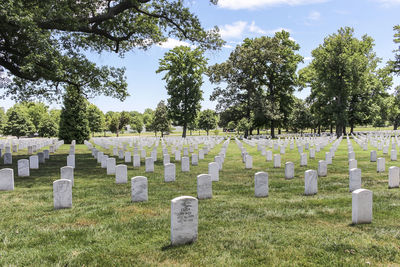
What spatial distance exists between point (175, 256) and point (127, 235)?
3.74 feet

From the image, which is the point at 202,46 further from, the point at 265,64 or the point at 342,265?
the point at 265,64

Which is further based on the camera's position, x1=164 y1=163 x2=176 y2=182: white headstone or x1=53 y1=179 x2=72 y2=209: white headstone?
x1=164 y1=163 x2=176 y2=182: white headstone

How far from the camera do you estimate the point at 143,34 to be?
18859 millimetres

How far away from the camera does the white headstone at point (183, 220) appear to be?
4.41 meters

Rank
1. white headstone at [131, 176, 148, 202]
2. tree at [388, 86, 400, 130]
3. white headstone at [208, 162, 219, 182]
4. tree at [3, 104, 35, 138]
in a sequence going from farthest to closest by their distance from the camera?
tree at [3, 104, 35, 138]
tree at [388, 86, 400, 130]
white headstone at [208, 162, 219, 182]
white headstone at [131, 176, 148, 202]

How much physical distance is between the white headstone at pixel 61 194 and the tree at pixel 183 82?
4276 centimetres

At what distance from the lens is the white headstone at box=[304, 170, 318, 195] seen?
25.0ft

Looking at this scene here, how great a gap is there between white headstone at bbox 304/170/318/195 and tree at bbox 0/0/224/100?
38.6 feet

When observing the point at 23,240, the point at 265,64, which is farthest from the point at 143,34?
the point at 265,64

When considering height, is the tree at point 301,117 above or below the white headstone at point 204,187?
above

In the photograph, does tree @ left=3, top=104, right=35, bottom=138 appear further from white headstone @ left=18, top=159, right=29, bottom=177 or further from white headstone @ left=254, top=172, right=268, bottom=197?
white headstone @ left=254, top=172, right=268, bottom=197

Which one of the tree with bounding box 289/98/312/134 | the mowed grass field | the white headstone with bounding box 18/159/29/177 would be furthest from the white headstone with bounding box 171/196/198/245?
the tree with bounding box 289/98/312/134

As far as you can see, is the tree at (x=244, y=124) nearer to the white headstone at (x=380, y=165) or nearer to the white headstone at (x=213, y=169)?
the white headstone at (x=380, y=165)

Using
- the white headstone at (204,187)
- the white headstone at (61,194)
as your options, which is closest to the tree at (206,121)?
the white headstone at (204,187)
